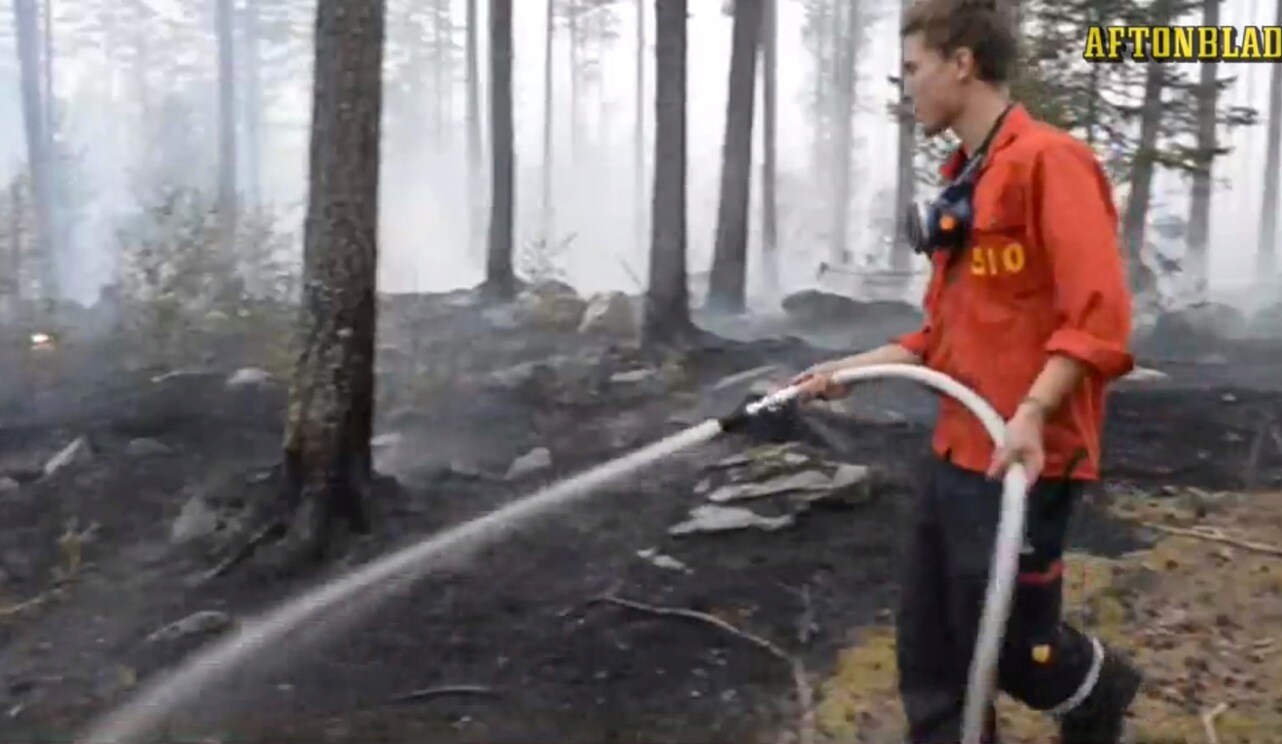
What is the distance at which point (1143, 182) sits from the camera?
10406 mm

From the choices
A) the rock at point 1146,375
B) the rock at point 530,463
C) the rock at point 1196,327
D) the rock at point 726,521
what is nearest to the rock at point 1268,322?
the rock at point 1196,327

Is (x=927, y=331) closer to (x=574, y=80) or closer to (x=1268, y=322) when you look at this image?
(x=1268, y=322)

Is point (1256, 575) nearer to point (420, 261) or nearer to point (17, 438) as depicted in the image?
point (17, 438)

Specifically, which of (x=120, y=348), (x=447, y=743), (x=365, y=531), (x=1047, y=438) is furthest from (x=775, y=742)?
(x=120, y=348)

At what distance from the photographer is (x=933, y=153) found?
9484 millimetres

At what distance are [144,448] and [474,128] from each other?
15107mm

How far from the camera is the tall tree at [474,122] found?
630 inches

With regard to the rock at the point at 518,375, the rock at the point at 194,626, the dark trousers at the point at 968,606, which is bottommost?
the rock at the point at 194,626

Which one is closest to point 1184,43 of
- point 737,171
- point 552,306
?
point 737,171

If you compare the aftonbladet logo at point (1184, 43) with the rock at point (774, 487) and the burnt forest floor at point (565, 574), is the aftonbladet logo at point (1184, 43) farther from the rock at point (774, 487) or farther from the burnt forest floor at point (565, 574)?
the rock at point (774, 487)

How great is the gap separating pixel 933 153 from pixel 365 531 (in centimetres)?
645

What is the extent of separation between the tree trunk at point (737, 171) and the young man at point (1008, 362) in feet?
27.5

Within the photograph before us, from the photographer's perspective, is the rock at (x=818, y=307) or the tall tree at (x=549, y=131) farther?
the tall tree at (x=549, y=131)

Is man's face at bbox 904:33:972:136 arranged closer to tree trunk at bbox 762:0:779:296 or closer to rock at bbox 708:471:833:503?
rock at bbox 708:471:833:503
